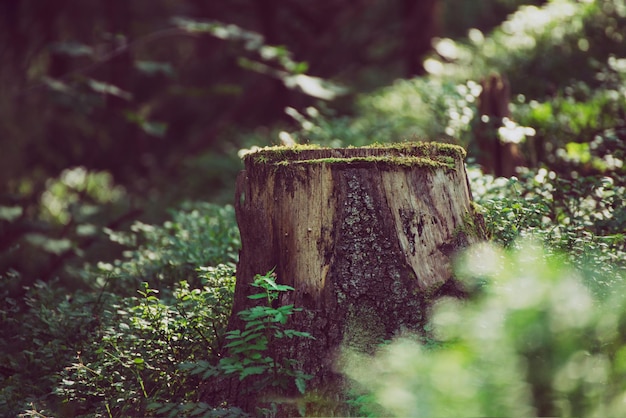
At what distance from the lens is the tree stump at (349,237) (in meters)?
3.29

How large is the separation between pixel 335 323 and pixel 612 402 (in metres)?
1.39

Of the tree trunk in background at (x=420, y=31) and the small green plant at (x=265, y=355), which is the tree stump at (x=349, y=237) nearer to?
the small green plant at (x=265, y=355)

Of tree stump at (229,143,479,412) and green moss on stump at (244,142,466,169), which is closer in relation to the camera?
tree stump at (229,143,479,412)

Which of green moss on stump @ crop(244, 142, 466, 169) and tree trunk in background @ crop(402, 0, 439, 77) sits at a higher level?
tree trunk in background @ crop(402, 0, 439, 77)

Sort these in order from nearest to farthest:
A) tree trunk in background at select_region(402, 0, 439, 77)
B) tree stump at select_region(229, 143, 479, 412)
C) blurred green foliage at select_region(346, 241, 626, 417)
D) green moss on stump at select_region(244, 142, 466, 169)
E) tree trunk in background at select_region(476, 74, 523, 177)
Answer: blurred green foliage at select_region(346, 241, 626, 417) → tree stump at select_region(229, 143, 479, 412) → green moss on stump at select_region(244, 142, 466, 169) → tree trunk in background at select_region(476, 74, 523, 177) → tree trunk in background at select_region(402, 0, 439, 77)

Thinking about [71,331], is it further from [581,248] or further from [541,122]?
[541,122]

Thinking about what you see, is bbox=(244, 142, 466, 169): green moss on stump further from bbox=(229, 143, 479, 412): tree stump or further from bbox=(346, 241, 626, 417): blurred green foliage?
bbox=(346, 241, 626, 417): blurred green foliage

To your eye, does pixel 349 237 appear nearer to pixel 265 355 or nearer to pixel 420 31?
pixel 265 355

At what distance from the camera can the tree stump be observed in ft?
10.8

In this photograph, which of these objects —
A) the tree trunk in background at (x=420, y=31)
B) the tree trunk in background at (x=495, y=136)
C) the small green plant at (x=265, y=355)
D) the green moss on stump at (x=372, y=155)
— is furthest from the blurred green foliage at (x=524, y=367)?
the tree trunk in background at (x=420, y=31)

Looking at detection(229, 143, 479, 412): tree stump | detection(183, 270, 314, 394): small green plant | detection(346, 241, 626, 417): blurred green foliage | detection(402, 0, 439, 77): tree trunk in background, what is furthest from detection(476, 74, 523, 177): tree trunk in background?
detection(402, 0, 439, 77): tree trunk in background

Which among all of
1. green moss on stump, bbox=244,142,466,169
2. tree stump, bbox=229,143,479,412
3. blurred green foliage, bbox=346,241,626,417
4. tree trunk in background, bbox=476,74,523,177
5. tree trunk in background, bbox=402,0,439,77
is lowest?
blurred green foliage, bbox=346,241,626,417

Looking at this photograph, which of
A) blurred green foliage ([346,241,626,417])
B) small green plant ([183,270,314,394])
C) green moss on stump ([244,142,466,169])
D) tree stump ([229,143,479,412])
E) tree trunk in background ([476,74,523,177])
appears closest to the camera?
blurred green foliage ([346,241,626,417])

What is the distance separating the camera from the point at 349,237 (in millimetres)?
3346
